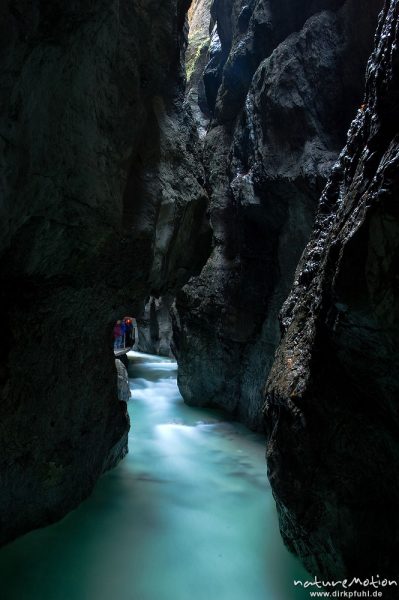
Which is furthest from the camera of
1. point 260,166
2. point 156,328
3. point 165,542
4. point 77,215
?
point 156,328

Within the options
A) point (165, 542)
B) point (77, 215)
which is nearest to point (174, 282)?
point (77, 215)

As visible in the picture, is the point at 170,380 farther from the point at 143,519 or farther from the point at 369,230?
the point at 369,230

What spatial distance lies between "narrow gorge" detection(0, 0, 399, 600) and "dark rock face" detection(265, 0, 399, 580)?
19mm

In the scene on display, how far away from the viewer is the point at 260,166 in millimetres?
9242

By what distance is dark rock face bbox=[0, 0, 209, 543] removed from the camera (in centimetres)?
300

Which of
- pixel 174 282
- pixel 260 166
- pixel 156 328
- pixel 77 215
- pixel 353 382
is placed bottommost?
pixel 156 328

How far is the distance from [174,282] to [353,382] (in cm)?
404

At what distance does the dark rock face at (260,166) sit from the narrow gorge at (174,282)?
0.22 feet

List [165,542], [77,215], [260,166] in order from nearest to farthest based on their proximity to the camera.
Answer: [77,215], [165,542], [260,166]

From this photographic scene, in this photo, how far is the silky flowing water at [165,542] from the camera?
14.6ft

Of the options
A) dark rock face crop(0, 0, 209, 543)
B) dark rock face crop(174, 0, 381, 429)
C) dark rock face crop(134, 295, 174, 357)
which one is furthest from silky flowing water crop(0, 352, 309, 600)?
dark rock face crop(134, 295, 174, 357)

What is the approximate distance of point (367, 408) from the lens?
3.61 meters

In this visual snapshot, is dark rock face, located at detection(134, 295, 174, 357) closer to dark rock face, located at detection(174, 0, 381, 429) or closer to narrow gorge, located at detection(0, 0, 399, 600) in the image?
dark rock face, located at detection(174, 0, 381, 429)

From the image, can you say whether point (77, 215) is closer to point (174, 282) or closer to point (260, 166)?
point (174, 282)
